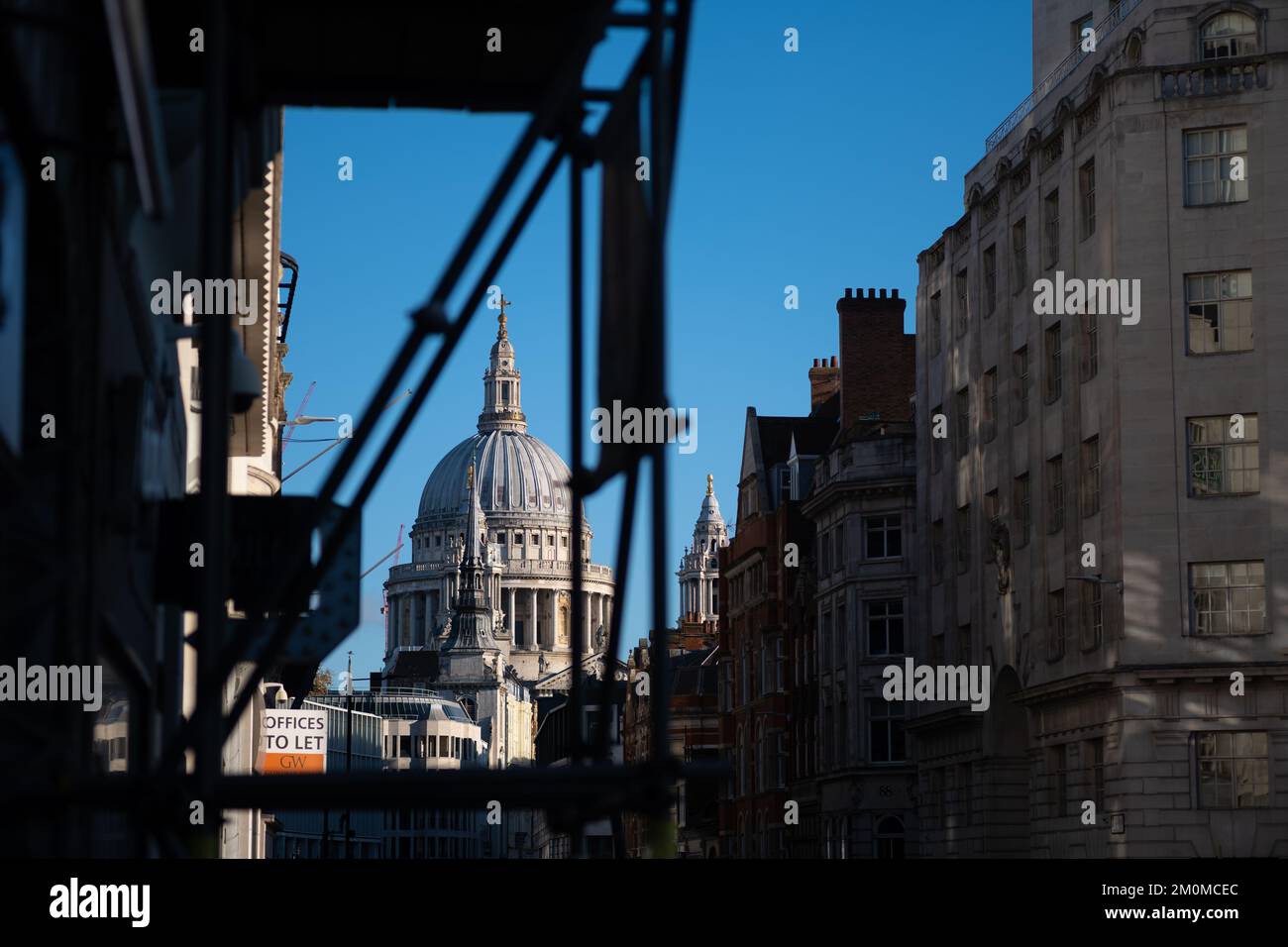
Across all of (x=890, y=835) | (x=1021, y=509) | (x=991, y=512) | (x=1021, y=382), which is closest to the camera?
(x=1021, y=509)

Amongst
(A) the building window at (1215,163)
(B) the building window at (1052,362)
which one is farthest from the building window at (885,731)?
(A) the building window at (1215,163)

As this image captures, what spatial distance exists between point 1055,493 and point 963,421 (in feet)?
29.9

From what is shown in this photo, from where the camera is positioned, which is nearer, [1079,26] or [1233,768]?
[1233,768]

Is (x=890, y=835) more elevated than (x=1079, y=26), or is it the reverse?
(x=1079, y=26)

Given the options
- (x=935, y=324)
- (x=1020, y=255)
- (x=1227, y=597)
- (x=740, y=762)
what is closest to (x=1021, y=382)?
(x=1020, y=255)

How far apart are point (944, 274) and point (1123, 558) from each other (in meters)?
18.6

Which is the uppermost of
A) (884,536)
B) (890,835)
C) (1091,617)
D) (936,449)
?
(936,449)

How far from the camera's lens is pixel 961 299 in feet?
220

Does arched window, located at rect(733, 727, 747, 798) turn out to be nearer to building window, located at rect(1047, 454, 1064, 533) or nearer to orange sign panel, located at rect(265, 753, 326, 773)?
orange sign panel, located at rect(265, 753, 326, 773)

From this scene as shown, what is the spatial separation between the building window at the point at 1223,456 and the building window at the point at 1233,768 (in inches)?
239

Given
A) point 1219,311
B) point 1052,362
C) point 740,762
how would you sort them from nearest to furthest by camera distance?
point 1219,311, point 1052,362, point 740,762

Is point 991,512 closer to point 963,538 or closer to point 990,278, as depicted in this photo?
point 963,538
